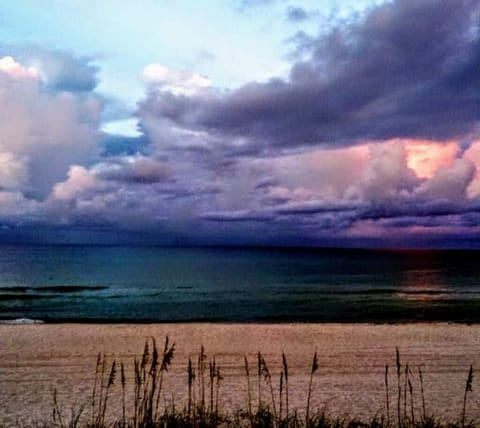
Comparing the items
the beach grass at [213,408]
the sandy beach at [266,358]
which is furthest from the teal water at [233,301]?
the beach grass at [213,408]

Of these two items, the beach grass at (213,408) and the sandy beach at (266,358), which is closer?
the beach grass at (213,408)

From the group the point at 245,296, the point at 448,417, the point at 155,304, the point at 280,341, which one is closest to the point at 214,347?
the point at 280,341

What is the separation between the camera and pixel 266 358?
16.9m

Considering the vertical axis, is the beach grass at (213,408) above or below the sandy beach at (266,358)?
above

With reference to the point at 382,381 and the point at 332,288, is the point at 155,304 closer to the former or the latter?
the point at 332,288

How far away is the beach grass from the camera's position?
21.1 ft

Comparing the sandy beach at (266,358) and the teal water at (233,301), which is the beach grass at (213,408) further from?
the teal water at (233,301)

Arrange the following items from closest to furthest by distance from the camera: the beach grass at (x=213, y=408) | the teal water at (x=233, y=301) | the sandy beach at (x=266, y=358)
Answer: the beach grass at (x=213, y=408) < the sandy beach at (x=266, y=358) < the teal water at (x=233, y=301)

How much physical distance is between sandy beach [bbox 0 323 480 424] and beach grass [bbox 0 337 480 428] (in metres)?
0.26

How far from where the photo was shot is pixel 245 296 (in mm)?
45750

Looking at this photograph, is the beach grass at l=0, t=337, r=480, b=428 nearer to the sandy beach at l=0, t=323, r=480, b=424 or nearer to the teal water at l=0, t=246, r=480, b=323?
the sandy beach at l=0, t=323, r=480, b=424

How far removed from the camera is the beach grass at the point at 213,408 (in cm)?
642

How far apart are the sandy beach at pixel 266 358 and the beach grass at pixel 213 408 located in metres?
0.26

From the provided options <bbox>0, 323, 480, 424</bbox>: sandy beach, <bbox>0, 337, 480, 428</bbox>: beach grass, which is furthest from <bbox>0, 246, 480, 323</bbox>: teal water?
<bbox>0, 337, 480, 428</bbox>: beach grass
